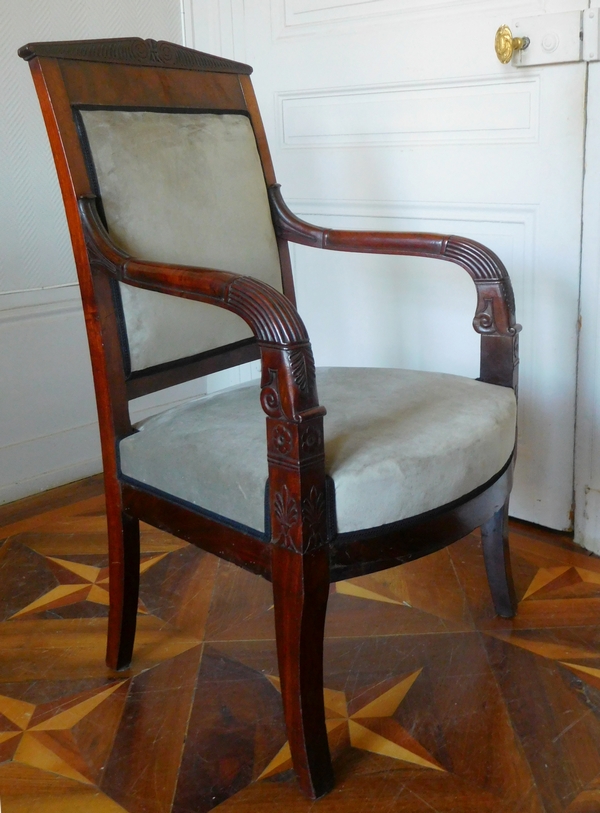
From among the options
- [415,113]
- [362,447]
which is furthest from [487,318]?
[415,113]

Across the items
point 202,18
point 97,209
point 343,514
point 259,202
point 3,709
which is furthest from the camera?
point 202,18

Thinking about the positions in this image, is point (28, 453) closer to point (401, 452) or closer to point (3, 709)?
point (3, 709)

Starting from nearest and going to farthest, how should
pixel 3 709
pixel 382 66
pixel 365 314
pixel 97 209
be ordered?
pixel 97 209, pixel 3 709, pixel 382 66, pixel 365 314

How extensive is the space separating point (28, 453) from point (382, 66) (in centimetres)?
130

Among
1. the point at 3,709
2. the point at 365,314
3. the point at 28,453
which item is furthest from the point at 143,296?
the point at 28,453

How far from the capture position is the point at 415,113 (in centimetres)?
181

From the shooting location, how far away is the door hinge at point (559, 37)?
4.93 feet

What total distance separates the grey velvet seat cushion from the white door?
562mm

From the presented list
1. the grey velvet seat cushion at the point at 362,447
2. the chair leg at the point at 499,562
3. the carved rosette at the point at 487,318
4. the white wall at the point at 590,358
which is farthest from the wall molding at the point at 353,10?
the chair leg at the point at 499,562

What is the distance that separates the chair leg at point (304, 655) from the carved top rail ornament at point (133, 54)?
76 cm

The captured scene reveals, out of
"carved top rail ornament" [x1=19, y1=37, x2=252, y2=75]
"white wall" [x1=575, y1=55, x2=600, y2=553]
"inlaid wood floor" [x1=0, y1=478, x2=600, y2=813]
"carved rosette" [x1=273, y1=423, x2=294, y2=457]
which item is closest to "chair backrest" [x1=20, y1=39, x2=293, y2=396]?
"carved top rail ornament" [x1=19, y1=37, x2=252, y2=75]

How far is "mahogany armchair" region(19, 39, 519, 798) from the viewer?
0.98 metres

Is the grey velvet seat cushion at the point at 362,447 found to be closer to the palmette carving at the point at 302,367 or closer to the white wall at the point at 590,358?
the palmette carving at the point at 302,367

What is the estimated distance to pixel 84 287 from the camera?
1177mm
